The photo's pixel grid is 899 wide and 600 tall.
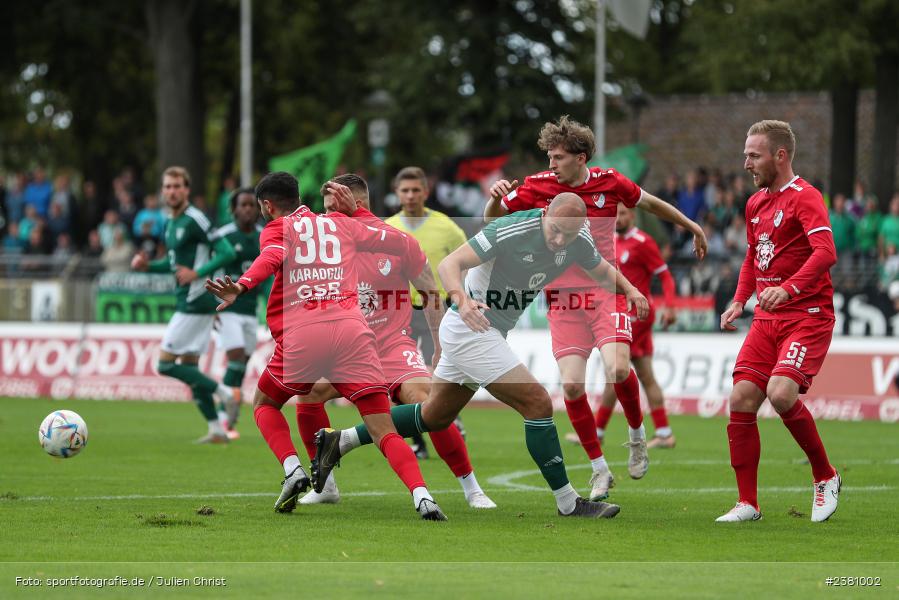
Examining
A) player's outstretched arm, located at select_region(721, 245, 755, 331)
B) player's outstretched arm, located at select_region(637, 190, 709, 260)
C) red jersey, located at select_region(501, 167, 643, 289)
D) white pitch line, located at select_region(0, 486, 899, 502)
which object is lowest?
white pitch line, located at select_region(0, 486, 899, 502)

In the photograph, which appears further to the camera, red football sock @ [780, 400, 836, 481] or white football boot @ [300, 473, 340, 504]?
white football boot @ [300, 473, 340, 504]

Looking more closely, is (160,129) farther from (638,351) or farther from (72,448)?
(72,448)

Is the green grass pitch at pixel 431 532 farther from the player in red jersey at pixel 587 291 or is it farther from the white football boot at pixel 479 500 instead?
the player in red jersey at pixel 587 291

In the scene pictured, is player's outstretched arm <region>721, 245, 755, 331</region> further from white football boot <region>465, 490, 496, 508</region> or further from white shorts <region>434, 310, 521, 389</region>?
white football boot <region>465, 490, 496, 508</region>

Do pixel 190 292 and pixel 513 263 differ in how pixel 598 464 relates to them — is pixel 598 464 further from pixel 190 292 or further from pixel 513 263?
pixel 190 292

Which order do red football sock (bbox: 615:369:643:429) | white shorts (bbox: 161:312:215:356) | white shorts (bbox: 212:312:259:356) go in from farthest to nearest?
white shorts (bbox: 212:312:259:356), white shorts (bbox: 161:312:215:356), red football sock (bbox: 615:369:643:429)

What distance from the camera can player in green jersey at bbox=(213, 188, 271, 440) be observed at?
15.4 metres

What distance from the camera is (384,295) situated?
11180mm

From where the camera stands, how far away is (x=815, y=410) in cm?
1889

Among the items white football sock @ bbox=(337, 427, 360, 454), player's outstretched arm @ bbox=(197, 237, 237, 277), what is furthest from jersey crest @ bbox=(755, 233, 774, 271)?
player's outstretched arm @ bbox=(197, 237, 237, 277)

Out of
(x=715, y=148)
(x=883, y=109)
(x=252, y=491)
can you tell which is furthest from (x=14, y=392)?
(x=715, y=148)

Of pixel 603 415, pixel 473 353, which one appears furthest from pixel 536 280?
pixel 603 415

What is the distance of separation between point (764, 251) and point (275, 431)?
Result: 11.0ft

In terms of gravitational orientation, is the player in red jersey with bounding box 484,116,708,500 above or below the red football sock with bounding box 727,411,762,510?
Answer: above
